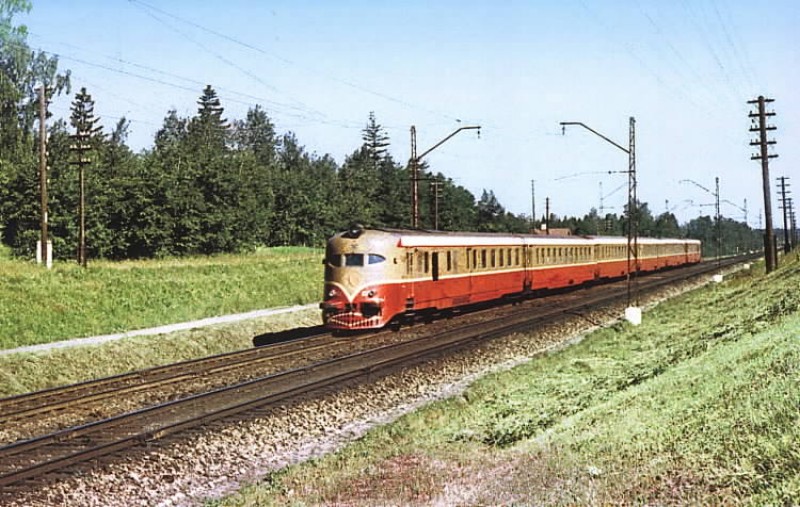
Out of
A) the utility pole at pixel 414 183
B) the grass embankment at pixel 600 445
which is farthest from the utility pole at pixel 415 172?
the grass embankment at pixel 600 445

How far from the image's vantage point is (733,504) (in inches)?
293

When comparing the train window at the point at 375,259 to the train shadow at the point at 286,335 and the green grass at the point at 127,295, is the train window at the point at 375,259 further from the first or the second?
the green grass at the point at 127,295

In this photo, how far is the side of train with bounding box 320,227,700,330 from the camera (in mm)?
25094


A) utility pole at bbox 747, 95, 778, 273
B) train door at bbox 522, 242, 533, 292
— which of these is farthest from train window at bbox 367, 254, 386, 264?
utility pole at bbox 747, 95, 778, 273

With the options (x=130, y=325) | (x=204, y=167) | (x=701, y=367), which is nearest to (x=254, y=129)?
(x=204, y=167)

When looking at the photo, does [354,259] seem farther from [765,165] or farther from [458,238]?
[765,165]

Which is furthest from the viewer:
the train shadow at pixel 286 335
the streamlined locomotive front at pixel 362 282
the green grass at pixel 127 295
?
the train shadow at pixel 286 335

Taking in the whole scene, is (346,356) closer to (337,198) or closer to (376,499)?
(376,499)

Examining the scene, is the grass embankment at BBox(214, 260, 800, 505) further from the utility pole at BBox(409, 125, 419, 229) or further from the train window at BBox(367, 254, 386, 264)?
the utility pole at BBox(409, 125, 419, 229)

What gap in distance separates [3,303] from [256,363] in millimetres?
10554

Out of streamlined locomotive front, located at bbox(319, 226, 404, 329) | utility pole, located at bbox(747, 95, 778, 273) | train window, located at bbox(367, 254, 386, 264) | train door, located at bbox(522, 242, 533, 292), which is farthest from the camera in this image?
utility pole, located at bbox(747, 95, 778, 273)

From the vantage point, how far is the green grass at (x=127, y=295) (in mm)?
26203

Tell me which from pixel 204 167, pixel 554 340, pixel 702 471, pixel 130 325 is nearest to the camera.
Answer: pixel 702 471

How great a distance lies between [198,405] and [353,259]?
10100 mm
